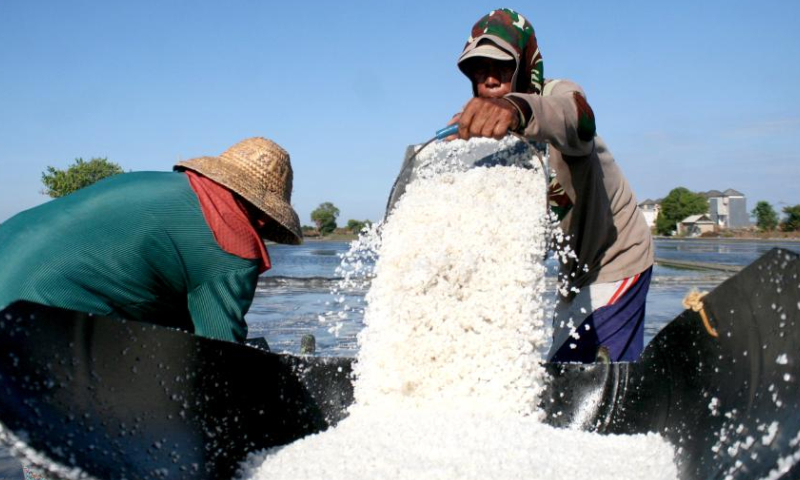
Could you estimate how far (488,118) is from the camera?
2021mm

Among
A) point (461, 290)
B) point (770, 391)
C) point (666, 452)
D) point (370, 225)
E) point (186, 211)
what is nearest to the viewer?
point (770, 391)

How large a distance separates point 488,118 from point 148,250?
37.7 inches

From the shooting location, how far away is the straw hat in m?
2.15

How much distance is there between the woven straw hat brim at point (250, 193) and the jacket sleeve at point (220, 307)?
0.24 m

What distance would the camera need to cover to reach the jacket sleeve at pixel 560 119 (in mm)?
2064

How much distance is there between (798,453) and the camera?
4.26 feet

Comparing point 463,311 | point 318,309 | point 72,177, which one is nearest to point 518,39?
point 463,311

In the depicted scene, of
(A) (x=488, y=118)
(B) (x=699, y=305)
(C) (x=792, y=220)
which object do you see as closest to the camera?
(B) (x=699, y=305)

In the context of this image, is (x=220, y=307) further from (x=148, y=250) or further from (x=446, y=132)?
(x=446, y=132)

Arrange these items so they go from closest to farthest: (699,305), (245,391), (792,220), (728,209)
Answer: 1. (699,305)
2. (245,391)
3. (792,220)
4. (728,209)

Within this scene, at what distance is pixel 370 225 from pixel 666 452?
1.30 meters

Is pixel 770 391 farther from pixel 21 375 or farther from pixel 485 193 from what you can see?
pixel 21 375

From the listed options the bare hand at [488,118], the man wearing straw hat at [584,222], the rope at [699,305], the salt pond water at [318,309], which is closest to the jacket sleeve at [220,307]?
the bare hand at [488,118]

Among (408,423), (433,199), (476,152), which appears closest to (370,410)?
(408,423)
